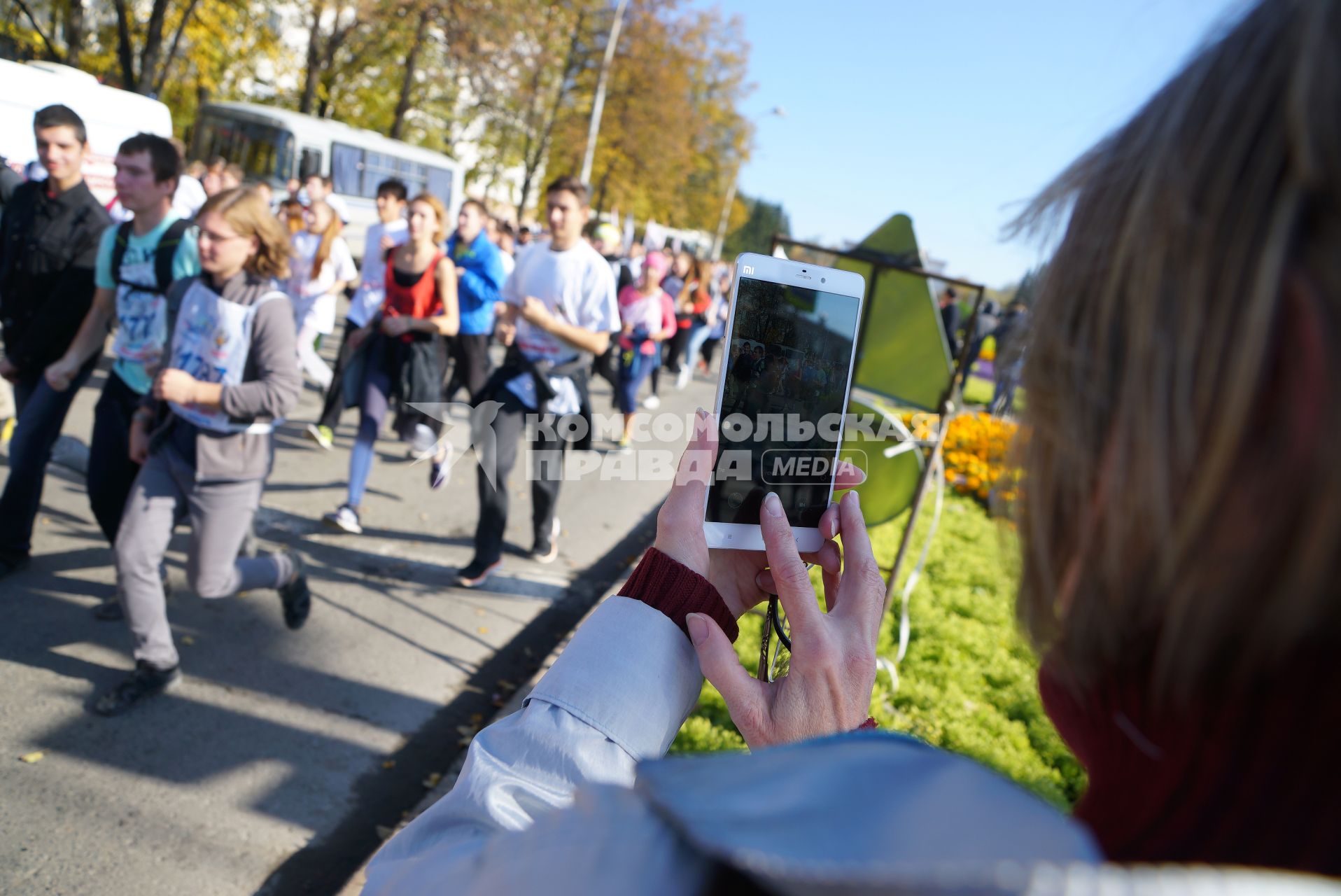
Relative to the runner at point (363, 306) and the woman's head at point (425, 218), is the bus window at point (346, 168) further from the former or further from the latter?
the woman's head at point (425, 218)

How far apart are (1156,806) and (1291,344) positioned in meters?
0.29

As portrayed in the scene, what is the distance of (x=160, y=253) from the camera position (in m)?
3.92

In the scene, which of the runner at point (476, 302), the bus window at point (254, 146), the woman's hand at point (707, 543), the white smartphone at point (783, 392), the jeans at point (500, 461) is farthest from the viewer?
the bus window at point (254, 146)

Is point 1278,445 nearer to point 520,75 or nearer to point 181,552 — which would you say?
point 181,552

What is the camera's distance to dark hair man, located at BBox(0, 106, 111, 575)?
4164mm

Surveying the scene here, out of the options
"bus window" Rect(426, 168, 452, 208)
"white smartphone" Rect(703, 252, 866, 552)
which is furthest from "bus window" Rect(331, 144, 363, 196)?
"white smartphone" Rect(703, 252, 866, 552)

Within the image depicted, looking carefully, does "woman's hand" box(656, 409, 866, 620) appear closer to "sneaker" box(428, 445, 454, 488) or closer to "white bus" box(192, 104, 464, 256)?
"sneaker" box(428, 445, 454, 488)

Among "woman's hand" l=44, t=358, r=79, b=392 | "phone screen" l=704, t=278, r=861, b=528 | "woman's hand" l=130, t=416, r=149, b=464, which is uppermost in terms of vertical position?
"phone screen" l=704, t=278, r=861, b=528

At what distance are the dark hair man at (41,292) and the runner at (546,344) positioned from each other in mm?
2061

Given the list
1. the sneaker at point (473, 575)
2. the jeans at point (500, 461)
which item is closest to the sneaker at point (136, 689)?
the sneaker at point (473, 575)

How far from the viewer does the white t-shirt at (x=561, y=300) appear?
5125 mm

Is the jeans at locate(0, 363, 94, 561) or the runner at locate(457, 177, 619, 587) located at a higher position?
the runner at locate(457, 177, 619, 587)

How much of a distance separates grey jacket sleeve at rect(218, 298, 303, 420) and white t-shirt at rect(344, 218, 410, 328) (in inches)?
106

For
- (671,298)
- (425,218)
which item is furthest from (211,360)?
(671,298)
